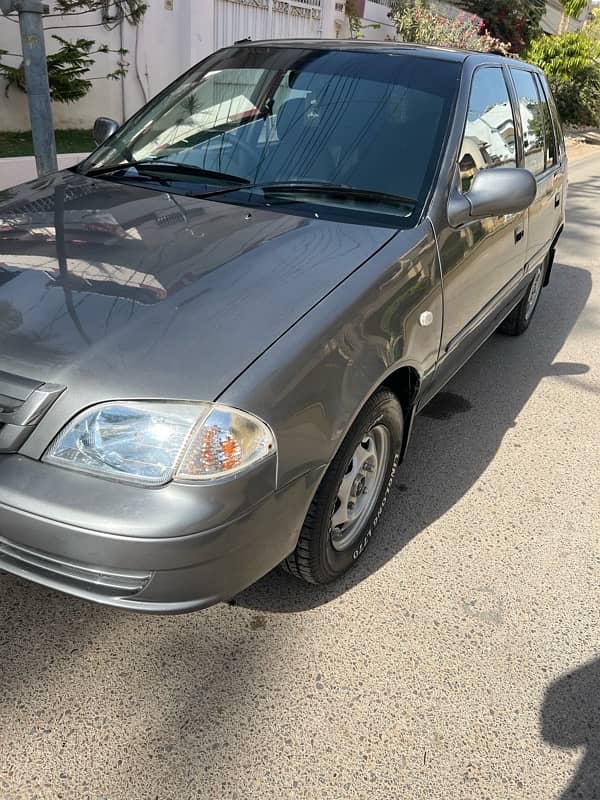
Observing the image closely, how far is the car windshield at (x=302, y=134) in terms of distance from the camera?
109 inches

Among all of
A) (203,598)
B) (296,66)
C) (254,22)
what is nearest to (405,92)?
(296,66)

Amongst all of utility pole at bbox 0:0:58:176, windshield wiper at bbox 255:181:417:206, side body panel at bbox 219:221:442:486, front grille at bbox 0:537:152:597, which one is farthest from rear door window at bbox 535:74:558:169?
front grille at bbox 0:537:152:597

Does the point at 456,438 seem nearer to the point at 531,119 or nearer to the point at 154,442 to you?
the point at 531,119

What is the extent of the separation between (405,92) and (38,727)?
2.68 metres

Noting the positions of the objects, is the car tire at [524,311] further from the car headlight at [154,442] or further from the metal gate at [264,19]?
the metal gate at [264,19]

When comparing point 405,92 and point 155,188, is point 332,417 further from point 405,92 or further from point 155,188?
point 405,92

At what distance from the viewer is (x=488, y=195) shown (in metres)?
2.76

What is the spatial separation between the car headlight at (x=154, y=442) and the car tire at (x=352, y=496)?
49 centimetres

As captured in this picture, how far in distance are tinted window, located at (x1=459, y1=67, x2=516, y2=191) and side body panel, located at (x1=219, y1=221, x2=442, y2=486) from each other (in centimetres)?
63

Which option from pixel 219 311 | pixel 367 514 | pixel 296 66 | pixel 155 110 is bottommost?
pixel 367 514

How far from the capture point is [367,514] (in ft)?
8.71

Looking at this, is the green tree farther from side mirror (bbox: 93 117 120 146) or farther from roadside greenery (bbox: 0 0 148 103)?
side mirror (bbox: 93 117 120 146)

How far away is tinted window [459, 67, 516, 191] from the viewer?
9.86ft

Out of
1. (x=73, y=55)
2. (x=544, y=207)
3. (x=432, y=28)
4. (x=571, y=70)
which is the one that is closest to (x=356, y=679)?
(x=544, y=207)
